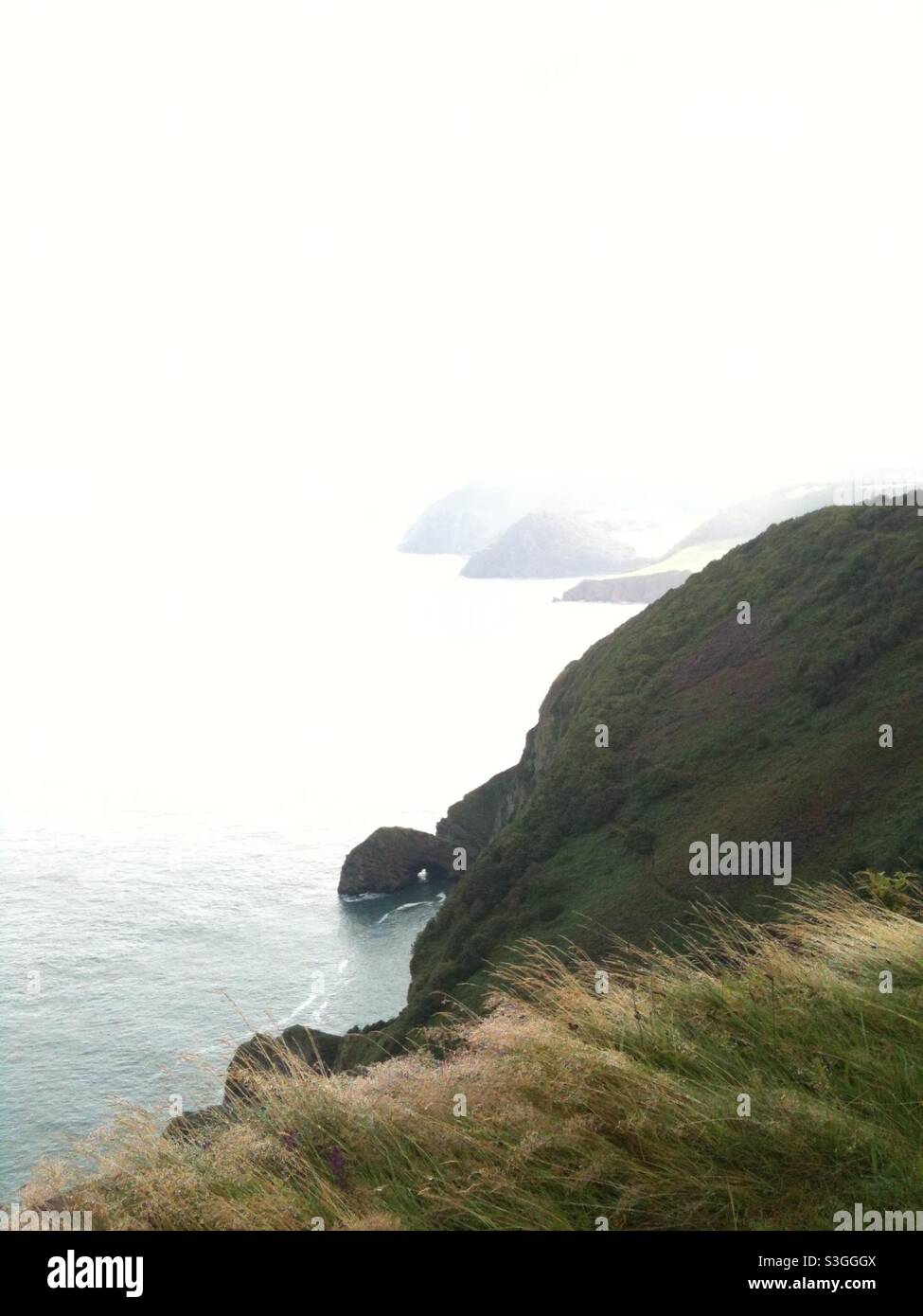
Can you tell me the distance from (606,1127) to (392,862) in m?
70.5

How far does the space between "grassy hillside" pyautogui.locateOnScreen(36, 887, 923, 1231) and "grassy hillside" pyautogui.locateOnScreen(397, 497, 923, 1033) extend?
25491mm

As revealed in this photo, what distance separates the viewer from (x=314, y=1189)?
6.38m

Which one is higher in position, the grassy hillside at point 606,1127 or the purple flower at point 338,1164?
the grassy hillside at point 606,1127

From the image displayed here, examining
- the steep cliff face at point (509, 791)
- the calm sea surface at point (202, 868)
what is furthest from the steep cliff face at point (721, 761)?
the calm sea surface at point (202, 868)

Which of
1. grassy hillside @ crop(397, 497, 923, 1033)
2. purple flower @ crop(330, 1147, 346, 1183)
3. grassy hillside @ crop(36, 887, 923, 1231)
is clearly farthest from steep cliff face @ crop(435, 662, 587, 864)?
purple flower @ crop(330, 1147, 346, 1183)

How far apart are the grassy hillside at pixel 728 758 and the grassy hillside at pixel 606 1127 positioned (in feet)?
83.6

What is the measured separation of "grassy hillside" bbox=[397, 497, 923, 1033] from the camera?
3841 centimetres

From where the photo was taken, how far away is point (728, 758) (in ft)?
160

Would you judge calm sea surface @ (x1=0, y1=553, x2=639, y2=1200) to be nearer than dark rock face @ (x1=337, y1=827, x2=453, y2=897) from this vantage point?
Yes

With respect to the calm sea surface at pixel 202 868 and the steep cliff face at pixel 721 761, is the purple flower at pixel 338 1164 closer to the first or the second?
the calm sea surface at pixel 202 868

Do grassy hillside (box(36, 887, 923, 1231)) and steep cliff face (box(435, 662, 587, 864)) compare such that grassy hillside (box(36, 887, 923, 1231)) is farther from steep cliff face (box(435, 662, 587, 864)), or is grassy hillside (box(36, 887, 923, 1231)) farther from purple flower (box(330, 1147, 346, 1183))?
steep cliff face (box(435, 662, 587, 864))

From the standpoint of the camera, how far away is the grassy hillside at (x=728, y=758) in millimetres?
38406

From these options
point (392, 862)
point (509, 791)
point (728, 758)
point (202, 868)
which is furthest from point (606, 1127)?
point (202, 868)
